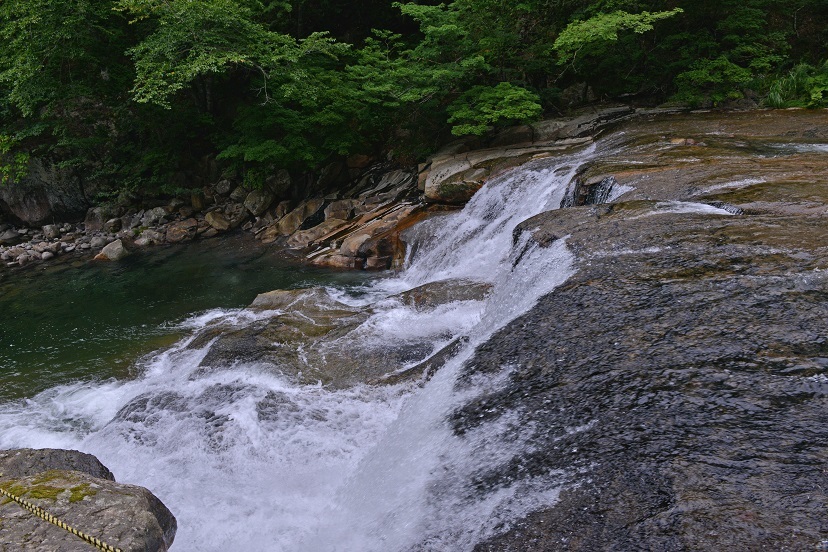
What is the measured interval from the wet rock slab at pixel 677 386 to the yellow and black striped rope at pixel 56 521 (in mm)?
1841

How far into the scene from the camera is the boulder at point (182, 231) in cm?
1539

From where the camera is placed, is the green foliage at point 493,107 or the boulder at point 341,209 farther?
the boulder at point 341,209

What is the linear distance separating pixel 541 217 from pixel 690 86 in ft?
27.5

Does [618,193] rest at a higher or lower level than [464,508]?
higher

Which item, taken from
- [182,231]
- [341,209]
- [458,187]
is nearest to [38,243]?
[182,231]

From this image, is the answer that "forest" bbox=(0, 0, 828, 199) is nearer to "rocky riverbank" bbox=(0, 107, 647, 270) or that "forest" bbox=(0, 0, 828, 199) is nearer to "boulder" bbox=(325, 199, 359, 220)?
"rocky riverbank" bbox=(0, 107, 647, 270)

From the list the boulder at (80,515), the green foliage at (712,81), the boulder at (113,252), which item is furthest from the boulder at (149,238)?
the green foliage at (712,81)

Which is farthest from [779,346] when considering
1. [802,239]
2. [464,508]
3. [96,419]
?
[96,419]

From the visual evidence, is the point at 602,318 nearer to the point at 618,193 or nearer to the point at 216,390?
the point at 618,193

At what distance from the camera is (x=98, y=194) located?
54.6ft

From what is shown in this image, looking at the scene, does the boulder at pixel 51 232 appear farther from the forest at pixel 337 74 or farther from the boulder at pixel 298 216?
the boulder at pixel 298 216

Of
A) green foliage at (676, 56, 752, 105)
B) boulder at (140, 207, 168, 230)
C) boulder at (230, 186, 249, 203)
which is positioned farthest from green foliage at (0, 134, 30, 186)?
green foliage at (676, 56, 752, 105)

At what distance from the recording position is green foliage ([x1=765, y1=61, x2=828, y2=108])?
37.1 ft

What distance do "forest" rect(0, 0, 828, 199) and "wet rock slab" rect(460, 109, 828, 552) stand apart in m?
7.56
